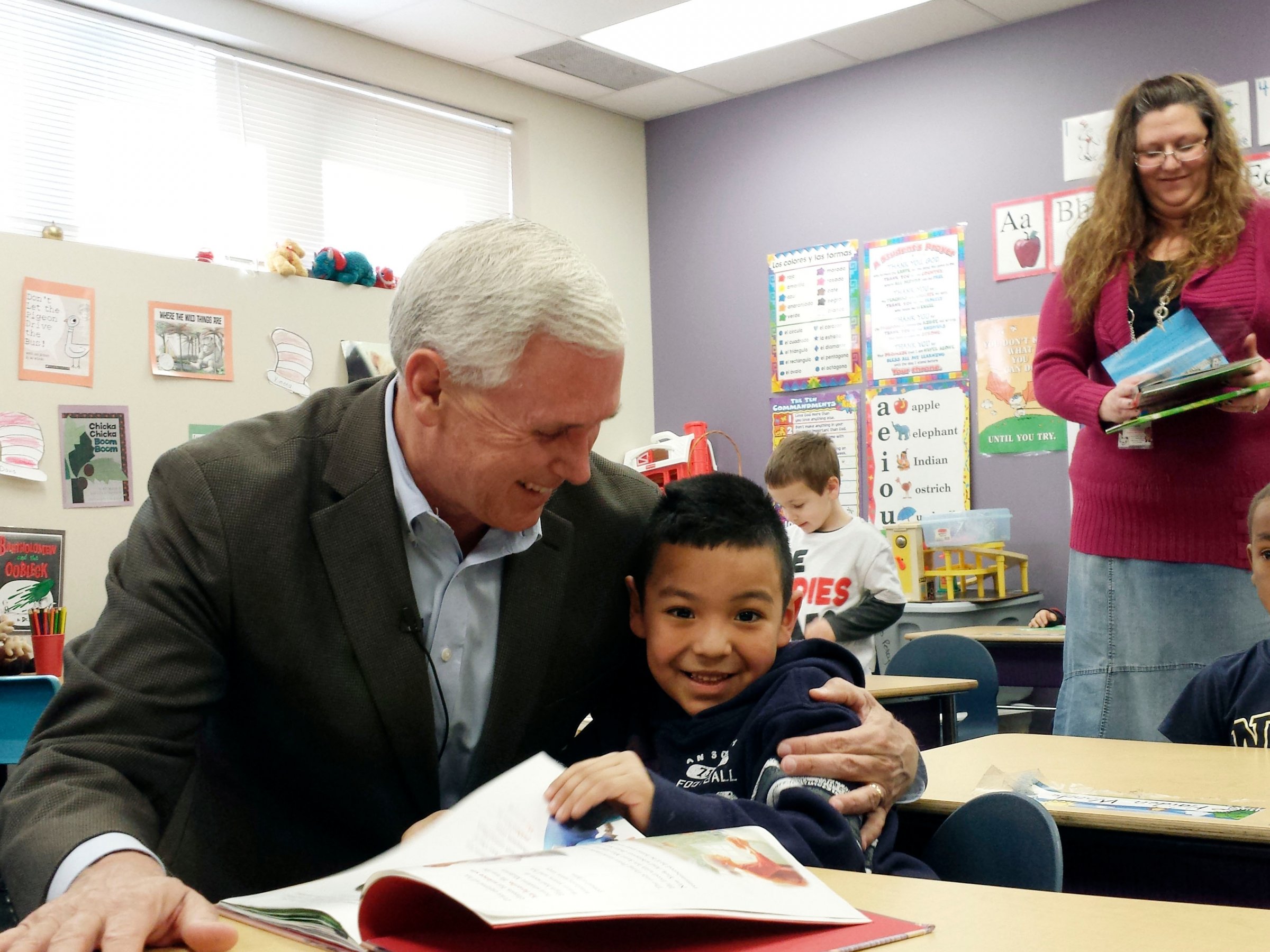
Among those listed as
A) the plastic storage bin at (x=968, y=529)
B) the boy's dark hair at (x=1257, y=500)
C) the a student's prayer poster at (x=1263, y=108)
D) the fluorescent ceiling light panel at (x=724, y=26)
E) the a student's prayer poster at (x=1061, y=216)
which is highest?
the fluorescent ceiling light panel at (x=724, y=26)

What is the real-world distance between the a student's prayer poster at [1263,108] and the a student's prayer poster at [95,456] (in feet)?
12.4

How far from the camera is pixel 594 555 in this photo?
1523 millimetres

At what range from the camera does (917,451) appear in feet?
15.9

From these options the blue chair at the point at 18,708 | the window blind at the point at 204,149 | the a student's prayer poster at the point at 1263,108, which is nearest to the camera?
the blue chair at the point at 18,708

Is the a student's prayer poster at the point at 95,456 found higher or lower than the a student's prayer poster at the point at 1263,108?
lower

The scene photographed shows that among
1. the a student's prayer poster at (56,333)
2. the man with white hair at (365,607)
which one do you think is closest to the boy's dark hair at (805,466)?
the a student's prayer poster at (56,333)

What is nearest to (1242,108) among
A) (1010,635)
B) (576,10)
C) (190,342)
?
(1010,635)

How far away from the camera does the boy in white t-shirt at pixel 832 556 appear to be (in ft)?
11.9

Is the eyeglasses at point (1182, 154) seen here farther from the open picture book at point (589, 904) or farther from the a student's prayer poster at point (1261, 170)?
the a student's prayer poster at point (1261, 170)

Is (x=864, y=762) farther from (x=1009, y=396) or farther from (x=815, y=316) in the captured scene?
(x=815, y=316)

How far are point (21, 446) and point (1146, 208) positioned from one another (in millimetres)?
2970

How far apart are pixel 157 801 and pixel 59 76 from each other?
11.4 feet

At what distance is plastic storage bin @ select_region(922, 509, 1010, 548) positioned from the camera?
14.9 feet

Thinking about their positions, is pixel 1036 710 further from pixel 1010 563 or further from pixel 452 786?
pixel 452 786
